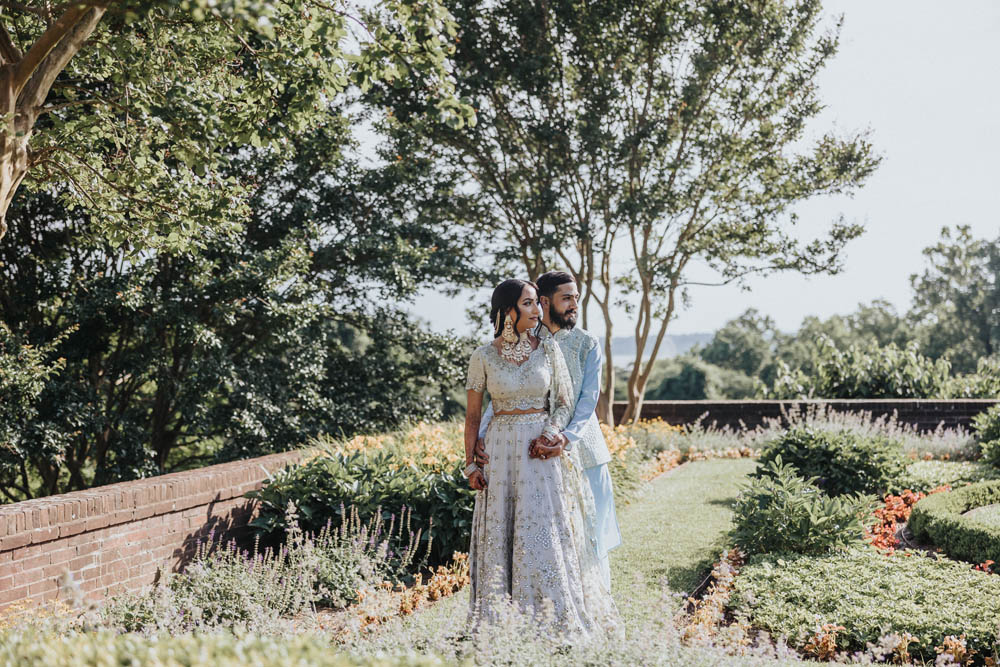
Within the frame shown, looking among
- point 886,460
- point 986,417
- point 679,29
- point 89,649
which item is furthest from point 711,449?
point 89,649

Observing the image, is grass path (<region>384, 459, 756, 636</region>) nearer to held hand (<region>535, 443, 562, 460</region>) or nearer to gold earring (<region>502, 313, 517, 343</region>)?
held hand (<region>535, 443, 562, 460</region>)

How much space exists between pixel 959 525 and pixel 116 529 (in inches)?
260

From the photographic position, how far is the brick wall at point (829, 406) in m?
14.3

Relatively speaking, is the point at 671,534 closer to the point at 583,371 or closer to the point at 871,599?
the point at 871,599

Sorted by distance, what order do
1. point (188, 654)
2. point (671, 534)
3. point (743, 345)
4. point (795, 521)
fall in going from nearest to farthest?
point (188, 654), point (795, 521), point (671, 534), point (743, 345)

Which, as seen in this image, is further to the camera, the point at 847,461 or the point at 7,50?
the point at 847,461

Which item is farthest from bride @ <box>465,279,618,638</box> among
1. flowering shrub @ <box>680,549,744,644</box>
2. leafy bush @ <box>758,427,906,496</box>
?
leafy bush @ <box>758,427,906,496</box>

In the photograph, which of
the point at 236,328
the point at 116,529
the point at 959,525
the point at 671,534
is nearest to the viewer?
the point at 116,529

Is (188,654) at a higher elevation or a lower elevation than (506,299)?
lower

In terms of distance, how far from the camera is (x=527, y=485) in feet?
14.5

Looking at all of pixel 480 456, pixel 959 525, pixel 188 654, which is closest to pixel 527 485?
pixel 480 456

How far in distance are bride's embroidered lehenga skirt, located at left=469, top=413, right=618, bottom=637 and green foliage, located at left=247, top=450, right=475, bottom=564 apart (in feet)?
7.53

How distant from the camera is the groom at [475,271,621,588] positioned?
4785 mm

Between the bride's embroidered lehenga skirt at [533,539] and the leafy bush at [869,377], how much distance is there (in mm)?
13758
